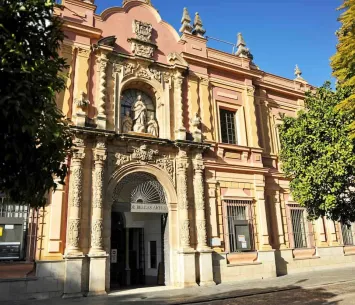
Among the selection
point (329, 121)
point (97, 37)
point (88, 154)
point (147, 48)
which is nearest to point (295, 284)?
point (329, 121)

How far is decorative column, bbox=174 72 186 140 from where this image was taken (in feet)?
47.4

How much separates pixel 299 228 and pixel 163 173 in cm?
800

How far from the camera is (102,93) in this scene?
1334 cm

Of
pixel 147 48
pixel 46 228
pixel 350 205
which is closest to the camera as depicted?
pixel 46 228

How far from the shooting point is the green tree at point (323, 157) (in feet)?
37.6

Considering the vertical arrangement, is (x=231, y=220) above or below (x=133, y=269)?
above

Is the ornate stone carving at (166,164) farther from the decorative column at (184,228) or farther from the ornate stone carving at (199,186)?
the ornate stone carving at (199,186)

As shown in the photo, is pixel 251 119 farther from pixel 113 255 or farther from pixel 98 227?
pixel 98 227

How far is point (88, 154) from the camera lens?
490 inches

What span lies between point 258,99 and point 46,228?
12227mm

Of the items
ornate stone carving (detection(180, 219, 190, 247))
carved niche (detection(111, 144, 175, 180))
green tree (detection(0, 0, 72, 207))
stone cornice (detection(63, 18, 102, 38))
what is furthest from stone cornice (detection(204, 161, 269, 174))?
green tree (detection(0, 0, 72, 207))

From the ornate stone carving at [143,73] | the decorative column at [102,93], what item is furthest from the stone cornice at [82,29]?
the ornate stone carving at [143,73]

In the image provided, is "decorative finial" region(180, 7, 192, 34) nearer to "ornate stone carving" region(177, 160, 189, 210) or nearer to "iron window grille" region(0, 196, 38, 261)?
"ornate stone carving" region(177, 160, 189, 210)

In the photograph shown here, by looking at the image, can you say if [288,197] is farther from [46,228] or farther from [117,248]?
[46,228]
